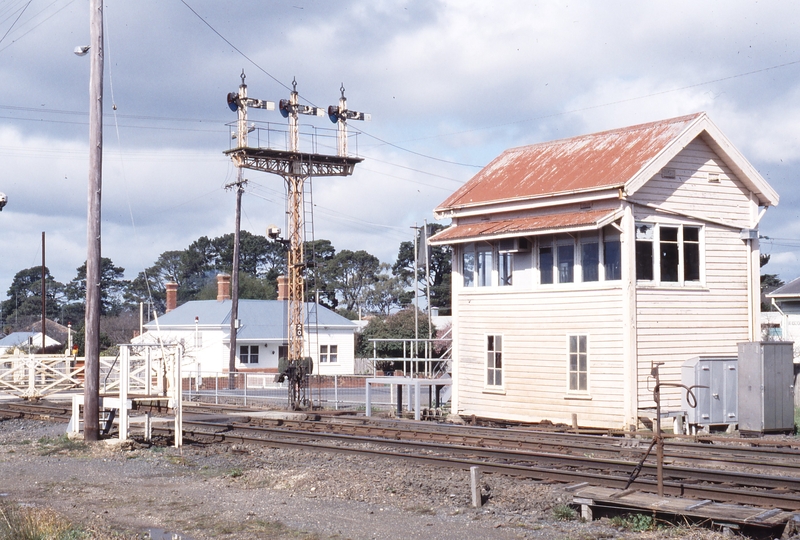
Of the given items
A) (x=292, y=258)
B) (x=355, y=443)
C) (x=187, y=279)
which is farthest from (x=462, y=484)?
(x=187, y=279)

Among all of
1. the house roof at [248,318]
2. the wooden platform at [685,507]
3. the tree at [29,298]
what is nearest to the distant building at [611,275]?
the wooden platform at [685,507]

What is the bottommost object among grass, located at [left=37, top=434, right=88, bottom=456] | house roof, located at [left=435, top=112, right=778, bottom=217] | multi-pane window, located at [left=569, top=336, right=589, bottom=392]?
grass, located at [left=37, top=434, right=88, bottom=456]

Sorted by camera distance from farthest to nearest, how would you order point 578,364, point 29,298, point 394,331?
point 29,298
point 394,331
point 578,364

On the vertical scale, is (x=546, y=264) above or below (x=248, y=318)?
above

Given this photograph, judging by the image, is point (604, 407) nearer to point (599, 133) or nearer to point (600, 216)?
point (600, 216)

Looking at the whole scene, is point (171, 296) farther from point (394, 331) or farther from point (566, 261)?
point (566, 261)

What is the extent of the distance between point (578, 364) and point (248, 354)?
3642cm

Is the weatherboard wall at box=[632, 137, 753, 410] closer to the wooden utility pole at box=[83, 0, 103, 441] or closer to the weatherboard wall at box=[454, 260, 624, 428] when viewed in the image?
the weatherboard wall at box=[454, 260, 624, 428]

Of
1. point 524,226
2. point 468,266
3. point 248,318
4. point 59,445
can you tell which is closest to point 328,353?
point 248,318

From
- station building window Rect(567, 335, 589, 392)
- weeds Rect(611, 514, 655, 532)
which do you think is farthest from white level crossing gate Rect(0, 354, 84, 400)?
weeds Rect(611, 514, 655, 532)

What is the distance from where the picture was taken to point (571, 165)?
2238cm

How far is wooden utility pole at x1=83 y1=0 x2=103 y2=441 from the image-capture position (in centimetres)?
1708

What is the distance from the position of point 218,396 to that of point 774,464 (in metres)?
22.5

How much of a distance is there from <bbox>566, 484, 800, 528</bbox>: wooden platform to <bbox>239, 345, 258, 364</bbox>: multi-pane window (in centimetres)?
4537
